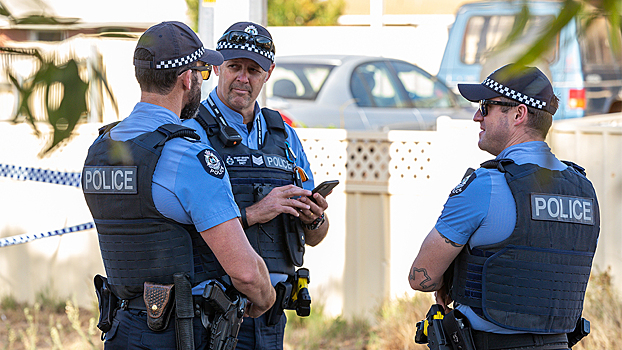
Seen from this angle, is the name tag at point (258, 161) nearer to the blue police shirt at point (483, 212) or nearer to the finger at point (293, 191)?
the finger at point (293, 191)

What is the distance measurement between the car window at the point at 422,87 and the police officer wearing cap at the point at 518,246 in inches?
242

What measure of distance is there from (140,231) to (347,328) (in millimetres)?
3110

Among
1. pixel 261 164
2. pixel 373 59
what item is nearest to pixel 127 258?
pixel 261 164

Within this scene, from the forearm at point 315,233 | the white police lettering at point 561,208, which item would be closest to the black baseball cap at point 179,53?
the forearm at point 315,233

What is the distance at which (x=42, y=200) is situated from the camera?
5.29 metres

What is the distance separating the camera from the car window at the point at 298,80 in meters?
7.50

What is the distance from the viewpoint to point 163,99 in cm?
202

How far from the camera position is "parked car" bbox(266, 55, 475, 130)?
7.27 m

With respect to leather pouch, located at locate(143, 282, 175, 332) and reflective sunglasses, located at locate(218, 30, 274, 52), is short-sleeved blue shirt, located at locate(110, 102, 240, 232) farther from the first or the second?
reflective sunglasses, located at locate(218, 30, 274, 52)

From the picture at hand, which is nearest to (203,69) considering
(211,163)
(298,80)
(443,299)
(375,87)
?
(211,163)

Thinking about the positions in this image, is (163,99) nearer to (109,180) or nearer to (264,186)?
(109,180)

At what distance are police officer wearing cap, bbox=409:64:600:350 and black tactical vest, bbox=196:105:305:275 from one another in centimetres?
59

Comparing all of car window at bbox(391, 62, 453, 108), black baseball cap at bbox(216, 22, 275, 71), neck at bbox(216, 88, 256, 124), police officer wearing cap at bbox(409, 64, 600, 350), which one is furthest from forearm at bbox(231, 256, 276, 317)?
car window at bbox(391, 62, 453, 108)

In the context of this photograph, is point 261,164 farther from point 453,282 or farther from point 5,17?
point 5,17
